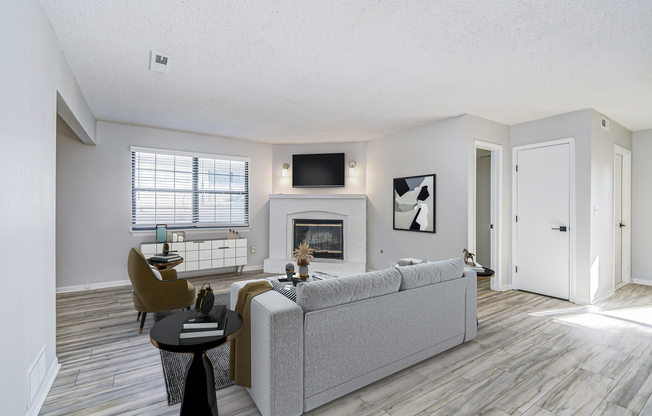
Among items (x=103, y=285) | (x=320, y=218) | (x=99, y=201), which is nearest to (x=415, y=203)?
(x=320, y=218)

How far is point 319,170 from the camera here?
6043mm

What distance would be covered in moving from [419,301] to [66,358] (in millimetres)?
2916

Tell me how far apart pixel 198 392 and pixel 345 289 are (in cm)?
98

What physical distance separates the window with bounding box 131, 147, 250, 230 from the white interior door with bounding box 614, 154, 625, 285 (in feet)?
20.3

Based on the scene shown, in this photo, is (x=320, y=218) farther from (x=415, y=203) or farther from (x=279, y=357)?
(x=279, y=357)

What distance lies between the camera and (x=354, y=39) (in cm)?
235

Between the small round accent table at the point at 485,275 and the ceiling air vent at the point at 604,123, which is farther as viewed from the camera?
the ceiling air vent at the point at 604,123

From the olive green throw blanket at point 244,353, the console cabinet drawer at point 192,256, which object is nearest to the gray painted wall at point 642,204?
the olive green throw blanket at point 244,353

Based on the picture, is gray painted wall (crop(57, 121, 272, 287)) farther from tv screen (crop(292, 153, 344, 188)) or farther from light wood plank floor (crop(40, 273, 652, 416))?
tv screen (crop(292, 153, 344, 188))

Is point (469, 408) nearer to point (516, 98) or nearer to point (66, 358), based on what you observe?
point (66, 358)

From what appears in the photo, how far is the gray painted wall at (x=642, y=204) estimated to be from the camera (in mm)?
4816

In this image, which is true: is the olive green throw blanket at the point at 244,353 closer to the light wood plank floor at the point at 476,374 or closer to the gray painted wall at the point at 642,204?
the light wood plank floor at the point at 476,374

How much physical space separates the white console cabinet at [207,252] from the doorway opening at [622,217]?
6126mm

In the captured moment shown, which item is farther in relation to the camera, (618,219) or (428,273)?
(618,219)
